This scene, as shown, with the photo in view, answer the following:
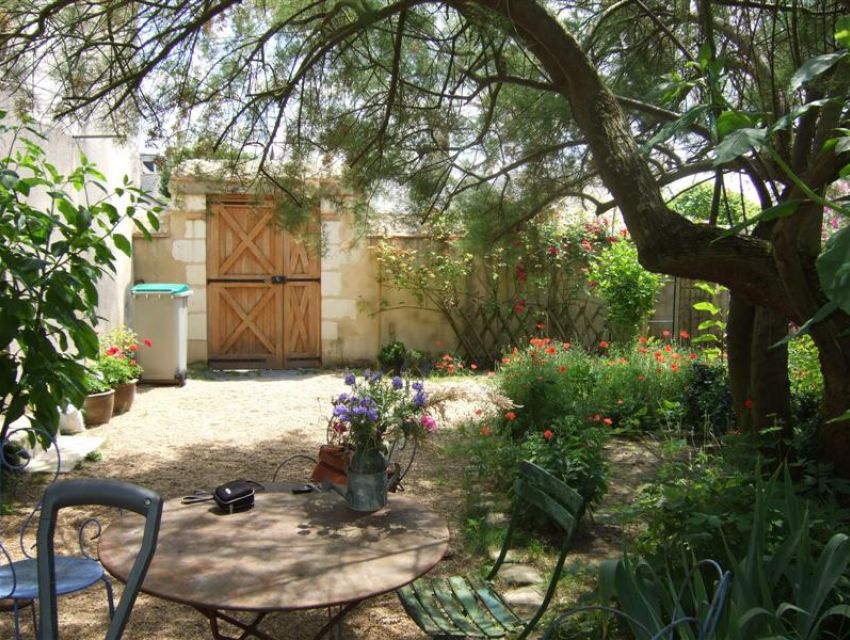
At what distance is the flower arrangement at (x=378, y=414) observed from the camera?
2771mm

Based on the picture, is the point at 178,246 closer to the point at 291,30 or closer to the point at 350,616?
the point at 291,30

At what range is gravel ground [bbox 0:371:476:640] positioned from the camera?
3145mm

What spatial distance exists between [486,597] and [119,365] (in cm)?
514

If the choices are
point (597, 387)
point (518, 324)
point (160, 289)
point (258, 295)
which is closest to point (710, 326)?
point (597, 387)

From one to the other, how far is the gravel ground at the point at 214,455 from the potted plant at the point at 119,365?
0.55 ft

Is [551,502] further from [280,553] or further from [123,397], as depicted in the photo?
[123,397]

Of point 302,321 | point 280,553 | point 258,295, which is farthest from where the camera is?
point 302,321

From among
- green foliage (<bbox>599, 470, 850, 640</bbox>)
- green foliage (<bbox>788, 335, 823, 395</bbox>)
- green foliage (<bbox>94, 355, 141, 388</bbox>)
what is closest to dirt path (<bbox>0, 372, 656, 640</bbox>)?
green foliage (<bbox>94, 355, 141, 388</bbox>)

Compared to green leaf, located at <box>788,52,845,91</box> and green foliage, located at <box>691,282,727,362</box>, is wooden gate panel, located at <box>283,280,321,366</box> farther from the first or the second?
green leaf, located at <box>788,52,845,91</box>

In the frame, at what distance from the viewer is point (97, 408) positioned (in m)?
6.46

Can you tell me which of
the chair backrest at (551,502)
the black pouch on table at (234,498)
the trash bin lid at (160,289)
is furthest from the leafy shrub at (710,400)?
the trash bin lid at (160,289)

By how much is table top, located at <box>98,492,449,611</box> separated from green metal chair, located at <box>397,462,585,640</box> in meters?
0.25

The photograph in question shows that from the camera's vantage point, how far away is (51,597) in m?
1.76

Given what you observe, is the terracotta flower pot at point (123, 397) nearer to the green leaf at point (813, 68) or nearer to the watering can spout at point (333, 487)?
the watering can spout at point (333, 487)
